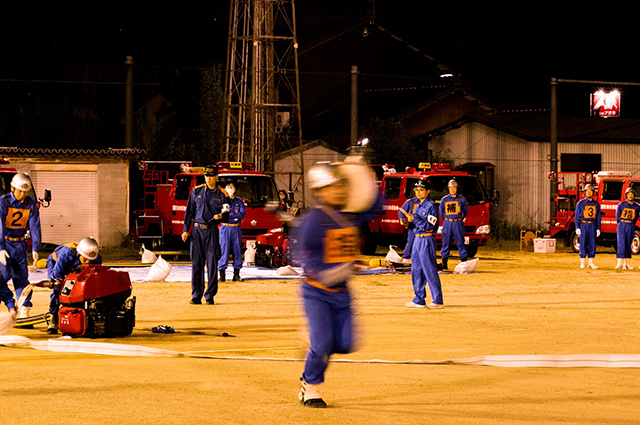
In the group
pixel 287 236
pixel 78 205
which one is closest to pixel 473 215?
pixel 287 236

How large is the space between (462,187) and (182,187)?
7.96 metres

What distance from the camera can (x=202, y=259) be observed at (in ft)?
51.4

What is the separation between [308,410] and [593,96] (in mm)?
41137

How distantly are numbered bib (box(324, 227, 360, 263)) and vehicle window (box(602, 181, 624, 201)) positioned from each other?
77.9 ft

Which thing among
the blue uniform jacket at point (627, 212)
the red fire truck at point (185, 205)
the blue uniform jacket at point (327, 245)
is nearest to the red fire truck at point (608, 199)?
the blue uniform jacket at point (627, 212)

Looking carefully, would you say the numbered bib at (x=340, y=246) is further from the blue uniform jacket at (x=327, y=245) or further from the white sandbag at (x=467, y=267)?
the white sandbag at (x=467, y=267)

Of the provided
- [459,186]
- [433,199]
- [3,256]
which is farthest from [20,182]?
[459,186]

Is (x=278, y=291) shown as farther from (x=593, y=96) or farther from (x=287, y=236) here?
(x=593, y=96)

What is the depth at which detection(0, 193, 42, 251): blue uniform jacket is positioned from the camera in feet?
42.3

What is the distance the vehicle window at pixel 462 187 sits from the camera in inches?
1067

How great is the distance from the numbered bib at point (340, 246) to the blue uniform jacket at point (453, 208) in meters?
15.7

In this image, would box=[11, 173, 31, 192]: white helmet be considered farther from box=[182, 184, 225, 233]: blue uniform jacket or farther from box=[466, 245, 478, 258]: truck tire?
box=[466, 245, 478, 258]: truck tire

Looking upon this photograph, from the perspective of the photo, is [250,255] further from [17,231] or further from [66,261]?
[66,261]

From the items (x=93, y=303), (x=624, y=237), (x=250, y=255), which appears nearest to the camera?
(x=93, y=303)
